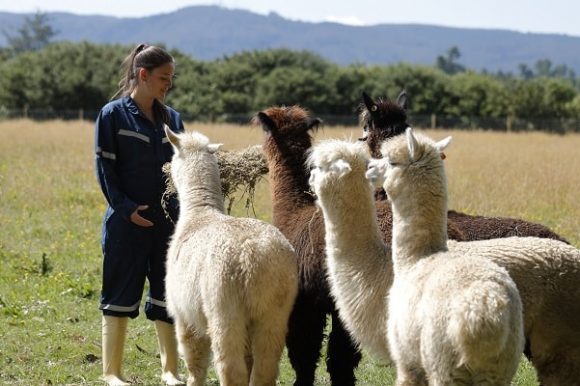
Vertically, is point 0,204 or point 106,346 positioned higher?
point 106,346

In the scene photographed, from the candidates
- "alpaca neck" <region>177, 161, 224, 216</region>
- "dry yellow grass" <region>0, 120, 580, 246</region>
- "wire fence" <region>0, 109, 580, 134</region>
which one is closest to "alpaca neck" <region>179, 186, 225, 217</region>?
"alpaca neck" <region>177, 161, 224, 216</region>

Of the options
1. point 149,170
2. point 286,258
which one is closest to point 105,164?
point 149,170

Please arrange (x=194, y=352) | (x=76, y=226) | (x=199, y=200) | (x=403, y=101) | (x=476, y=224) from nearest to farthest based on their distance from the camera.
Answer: (x=194, y=352) < (x=199, y=200) < (x=476, y=224) < (x=403, y=101) < (x=76, y=226)

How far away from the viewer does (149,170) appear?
6449 millimetres

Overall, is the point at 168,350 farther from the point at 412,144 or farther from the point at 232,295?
the point at 412,144

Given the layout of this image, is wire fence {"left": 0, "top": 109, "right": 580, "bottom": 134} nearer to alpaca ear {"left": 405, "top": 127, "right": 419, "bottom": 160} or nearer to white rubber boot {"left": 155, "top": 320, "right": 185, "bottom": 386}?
white rubber boot {"left": 155, "top": 320, "right": 185, "bottom": 386}

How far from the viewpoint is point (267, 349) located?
5.21 meters

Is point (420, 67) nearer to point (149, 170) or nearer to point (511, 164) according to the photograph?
point (511, 164)

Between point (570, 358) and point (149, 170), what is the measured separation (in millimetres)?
3046

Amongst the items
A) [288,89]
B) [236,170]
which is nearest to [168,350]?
[236,170]

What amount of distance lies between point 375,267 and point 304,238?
133 centimetres

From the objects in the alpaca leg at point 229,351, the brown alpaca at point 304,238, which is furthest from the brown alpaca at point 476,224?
the alpaca leg at point 229,351

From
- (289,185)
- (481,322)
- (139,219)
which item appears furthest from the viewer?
(289,185)

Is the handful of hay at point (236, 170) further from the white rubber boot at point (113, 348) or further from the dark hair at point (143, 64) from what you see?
the white rubber boot at point (113, 348)
